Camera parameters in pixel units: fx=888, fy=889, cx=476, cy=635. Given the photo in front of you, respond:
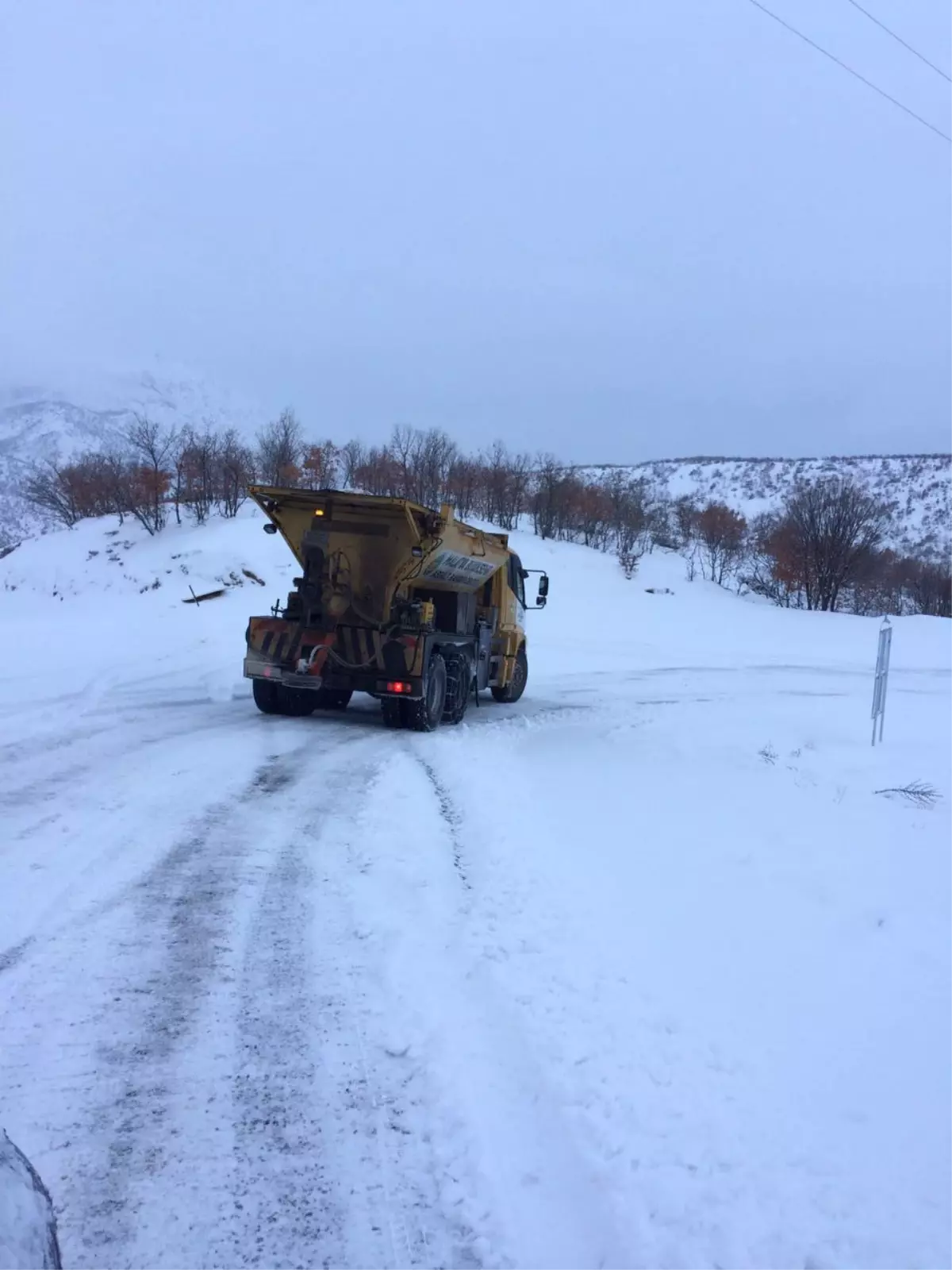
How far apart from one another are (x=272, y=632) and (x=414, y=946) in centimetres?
803

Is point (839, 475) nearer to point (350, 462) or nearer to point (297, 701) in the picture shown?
point (350, 462)

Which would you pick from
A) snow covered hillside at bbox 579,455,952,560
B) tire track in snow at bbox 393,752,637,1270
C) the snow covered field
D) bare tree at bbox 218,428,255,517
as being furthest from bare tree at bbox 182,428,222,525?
snow covered hillside at bbox 579,455,952,560

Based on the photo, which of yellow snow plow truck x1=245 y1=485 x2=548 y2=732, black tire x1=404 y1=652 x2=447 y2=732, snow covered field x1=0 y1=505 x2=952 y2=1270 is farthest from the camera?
black tire x1=404 y1=652 x2=447 y2=732

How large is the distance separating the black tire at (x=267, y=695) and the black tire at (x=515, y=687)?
5392 mm

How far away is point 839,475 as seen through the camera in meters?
124

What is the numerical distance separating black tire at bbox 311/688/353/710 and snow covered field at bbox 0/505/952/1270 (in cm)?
318

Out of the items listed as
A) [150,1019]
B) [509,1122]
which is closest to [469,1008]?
[509,1122]

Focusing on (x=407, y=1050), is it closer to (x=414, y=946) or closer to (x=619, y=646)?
(x=414, y=946)

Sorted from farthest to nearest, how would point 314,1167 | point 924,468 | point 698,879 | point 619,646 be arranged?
1. point 924,468
2. point 619,646
3. point 698,879
4. point 314,1167

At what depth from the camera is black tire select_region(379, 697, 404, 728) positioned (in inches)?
497

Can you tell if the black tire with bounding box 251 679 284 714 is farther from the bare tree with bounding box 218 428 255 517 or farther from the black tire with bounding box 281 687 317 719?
the bare tree with bounding box 218 428 255 517

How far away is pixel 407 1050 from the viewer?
3.83 metres

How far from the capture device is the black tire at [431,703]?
12.6 metres

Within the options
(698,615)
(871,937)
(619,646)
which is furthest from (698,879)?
(698,615)
